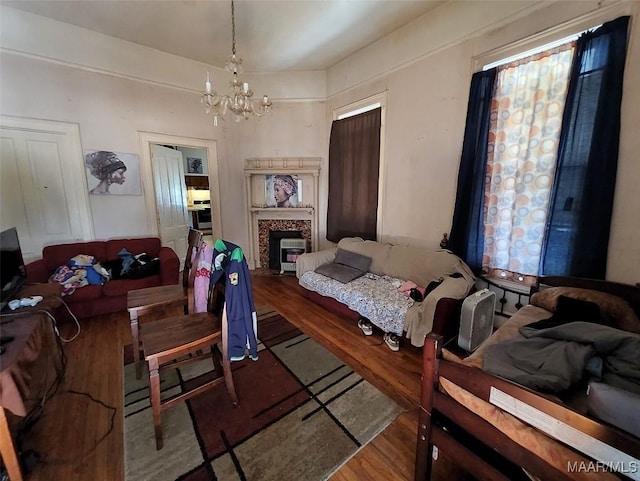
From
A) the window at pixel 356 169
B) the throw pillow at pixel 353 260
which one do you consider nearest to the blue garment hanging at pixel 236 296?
the throw pillow at pixel 353 260

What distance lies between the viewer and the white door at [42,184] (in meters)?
2.89

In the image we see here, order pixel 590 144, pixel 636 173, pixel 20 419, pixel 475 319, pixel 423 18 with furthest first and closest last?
1. pixel 423 18
2. pixel 475 319
3. pixel 590 144
4. pixel 636 173
5. pixel 20 419

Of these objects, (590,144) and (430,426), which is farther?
(590,144)

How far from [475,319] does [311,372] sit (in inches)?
53.9

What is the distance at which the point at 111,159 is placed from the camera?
11.2ft

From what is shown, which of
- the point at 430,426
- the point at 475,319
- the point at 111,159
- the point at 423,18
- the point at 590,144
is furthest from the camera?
the point at 111,159

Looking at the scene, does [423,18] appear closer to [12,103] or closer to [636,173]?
[636,173]

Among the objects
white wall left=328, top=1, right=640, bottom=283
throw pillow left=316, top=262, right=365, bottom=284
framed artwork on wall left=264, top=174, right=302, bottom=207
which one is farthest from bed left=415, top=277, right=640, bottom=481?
framed artwork on wall left=264, top=174, right=302, bottom=207

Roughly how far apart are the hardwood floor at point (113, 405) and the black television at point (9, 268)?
0.77 m

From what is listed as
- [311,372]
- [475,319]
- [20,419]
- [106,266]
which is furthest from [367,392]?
[106,266]

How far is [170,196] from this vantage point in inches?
164

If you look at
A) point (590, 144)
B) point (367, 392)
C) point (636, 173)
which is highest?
point (590, 144)

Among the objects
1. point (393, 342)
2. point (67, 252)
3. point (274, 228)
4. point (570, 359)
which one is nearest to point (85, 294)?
point (67, 252)

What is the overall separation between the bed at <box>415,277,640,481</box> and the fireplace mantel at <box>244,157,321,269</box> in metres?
3.53
